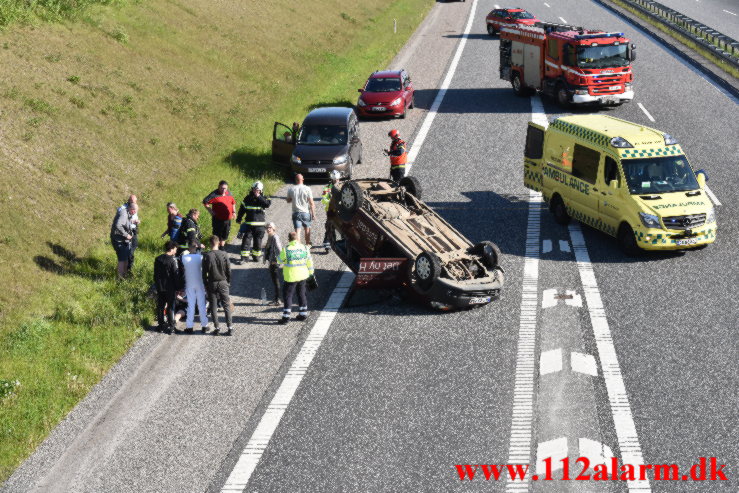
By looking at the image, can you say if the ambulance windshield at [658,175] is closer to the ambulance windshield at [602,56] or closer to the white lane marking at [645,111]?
the white lane marking at [645,111]

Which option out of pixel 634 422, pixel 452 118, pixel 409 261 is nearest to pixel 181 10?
pixel 452 118

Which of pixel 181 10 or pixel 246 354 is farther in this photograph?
→ pixel 181 10

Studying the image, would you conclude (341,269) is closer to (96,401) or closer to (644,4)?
(96,401)

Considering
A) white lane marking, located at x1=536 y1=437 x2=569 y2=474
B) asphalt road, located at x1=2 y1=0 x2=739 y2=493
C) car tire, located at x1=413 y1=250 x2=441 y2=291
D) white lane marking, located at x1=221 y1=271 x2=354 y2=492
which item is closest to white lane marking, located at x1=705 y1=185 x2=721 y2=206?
asphalt road, located at x1=2 y1=0 x2=739 y2=493

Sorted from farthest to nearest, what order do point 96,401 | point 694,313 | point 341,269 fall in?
point 341,269, point 694,313, point 96,401

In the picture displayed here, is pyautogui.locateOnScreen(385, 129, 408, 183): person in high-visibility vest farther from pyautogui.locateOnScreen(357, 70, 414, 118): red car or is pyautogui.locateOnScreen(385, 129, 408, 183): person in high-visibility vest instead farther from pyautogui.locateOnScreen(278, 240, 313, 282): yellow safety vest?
pyautogui.locateOnScreen(357, 70, 414, 118): red car

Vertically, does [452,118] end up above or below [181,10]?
below

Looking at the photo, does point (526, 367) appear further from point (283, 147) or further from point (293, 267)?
point (283, 147)

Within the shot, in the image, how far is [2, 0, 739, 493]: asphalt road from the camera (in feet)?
38.3

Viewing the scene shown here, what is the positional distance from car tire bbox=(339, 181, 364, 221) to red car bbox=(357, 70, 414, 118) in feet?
48.3

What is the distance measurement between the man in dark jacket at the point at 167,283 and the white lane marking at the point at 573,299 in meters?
7.16

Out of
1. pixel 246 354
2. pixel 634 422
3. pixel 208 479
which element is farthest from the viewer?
pixel 246 354

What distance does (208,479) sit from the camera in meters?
11.5

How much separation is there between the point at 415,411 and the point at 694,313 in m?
6.13
